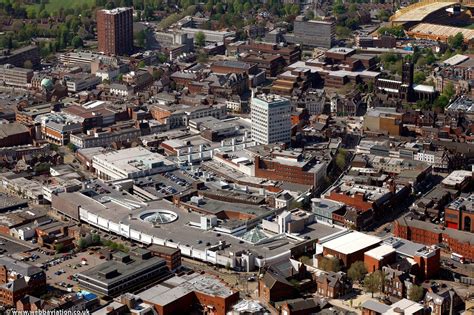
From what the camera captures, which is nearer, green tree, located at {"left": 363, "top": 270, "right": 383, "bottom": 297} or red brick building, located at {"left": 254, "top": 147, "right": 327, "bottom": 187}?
green tree, located at {"left": 363, "top": 270, "right": 383, "bottom": 297}

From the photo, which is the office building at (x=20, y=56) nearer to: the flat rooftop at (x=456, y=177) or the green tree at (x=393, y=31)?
the green tree at (x=393, y=31)

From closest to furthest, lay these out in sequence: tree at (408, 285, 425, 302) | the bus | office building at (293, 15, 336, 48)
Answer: tree at (408, 285, 425, 302), the bus, office building at (293, 15, 336, 48)

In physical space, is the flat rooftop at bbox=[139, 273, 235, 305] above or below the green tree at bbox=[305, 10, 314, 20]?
below

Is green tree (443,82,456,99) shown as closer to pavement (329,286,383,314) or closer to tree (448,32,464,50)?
tree (448,32,464,50)

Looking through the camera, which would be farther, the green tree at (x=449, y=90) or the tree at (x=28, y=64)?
the tree at (x=28, y=64)

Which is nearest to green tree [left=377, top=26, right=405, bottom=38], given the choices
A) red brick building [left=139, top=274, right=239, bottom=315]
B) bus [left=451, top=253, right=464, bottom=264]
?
bus [left=451, top=253, right=464, bottom=264]

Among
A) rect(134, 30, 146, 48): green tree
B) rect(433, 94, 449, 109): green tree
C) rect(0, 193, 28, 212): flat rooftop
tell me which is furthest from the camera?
rect(134, 30, 146, 48): green tree

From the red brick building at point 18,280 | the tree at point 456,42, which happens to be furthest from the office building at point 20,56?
the red brick building at point 18,280

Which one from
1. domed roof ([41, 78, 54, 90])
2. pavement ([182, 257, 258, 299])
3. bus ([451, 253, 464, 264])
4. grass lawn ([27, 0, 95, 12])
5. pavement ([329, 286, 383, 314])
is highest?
grass lawn ([27, 0, 95, 12])
